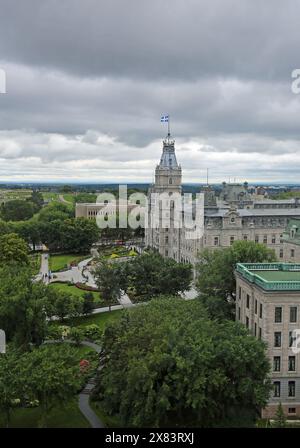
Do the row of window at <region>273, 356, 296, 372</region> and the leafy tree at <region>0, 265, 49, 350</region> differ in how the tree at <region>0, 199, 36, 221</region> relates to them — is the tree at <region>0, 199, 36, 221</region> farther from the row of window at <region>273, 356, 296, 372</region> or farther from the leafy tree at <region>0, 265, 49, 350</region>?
the row of window at <region>273, 356, 296, 372</region>

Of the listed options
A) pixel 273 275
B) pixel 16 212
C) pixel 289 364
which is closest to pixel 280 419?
pixel 289 364

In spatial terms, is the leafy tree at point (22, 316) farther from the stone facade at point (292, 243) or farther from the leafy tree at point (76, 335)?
the stone facade at point (292, 243)

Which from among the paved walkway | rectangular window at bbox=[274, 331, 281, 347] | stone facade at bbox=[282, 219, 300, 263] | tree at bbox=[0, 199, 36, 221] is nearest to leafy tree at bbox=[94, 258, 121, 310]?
the paved walkway

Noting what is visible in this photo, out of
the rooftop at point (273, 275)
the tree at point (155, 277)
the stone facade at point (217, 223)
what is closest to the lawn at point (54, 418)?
the rooftop at point (273, 275)

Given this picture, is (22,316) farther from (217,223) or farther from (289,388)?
(217,223)

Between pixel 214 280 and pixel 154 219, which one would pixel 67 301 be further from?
pixel 154 219
